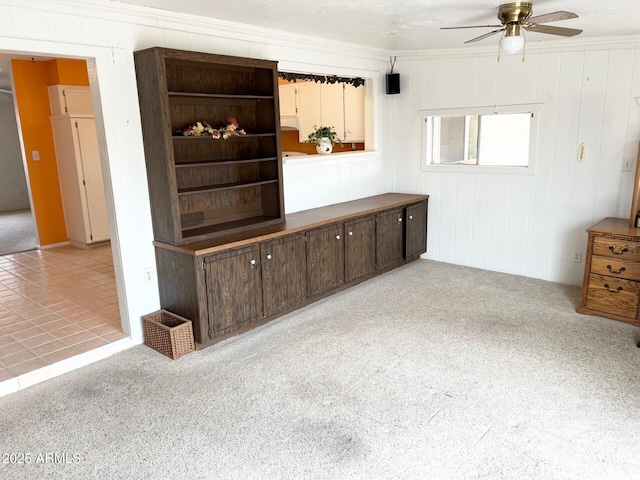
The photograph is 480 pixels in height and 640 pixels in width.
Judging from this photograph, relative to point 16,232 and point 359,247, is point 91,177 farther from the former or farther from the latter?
point 359,247

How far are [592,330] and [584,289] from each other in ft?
1.47

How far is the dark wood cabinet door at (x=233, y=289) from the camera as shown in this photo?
345cm

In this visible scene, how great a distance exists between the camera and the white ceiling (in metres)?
3.21

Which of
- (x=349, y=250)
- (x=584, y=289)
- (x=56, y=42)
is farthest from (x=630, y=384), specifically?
(x=56, y=42)

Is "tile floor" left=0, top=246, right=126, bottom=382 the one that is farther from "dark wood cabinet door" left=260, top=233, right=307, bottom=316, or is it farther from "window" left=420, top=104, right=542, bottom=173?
"window" left=420, top=104, right=542, bottom=173

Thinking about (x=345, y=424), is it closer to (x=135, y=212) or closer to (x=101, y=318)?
(x=135, y=212)

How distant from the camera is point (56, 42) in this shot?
2.99m

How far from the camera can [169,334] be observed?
11.0ft

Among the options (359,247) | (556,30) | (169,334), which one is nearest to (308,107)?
(359,247)

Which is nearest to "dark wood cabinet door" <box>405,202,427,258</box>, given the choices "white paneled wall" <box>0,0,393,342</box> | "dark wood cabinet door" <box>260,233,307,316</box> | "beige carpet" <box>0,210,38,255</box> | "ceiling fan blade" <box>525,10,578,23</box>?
A: "dark wood cabinet door" <box>260,233,307,316</box>

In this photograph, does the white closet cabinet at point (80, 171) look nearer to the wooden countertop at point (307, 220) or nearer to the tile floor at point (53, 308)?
the tile floor at point (53, 308)

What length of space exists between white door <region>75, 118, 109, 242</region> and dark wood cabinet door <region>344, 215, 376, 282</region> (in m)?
3.33

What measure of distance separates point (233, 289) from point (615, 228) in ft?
10.5

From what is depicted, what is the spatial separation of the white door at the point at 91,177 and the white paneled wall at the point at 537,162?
3873mm
